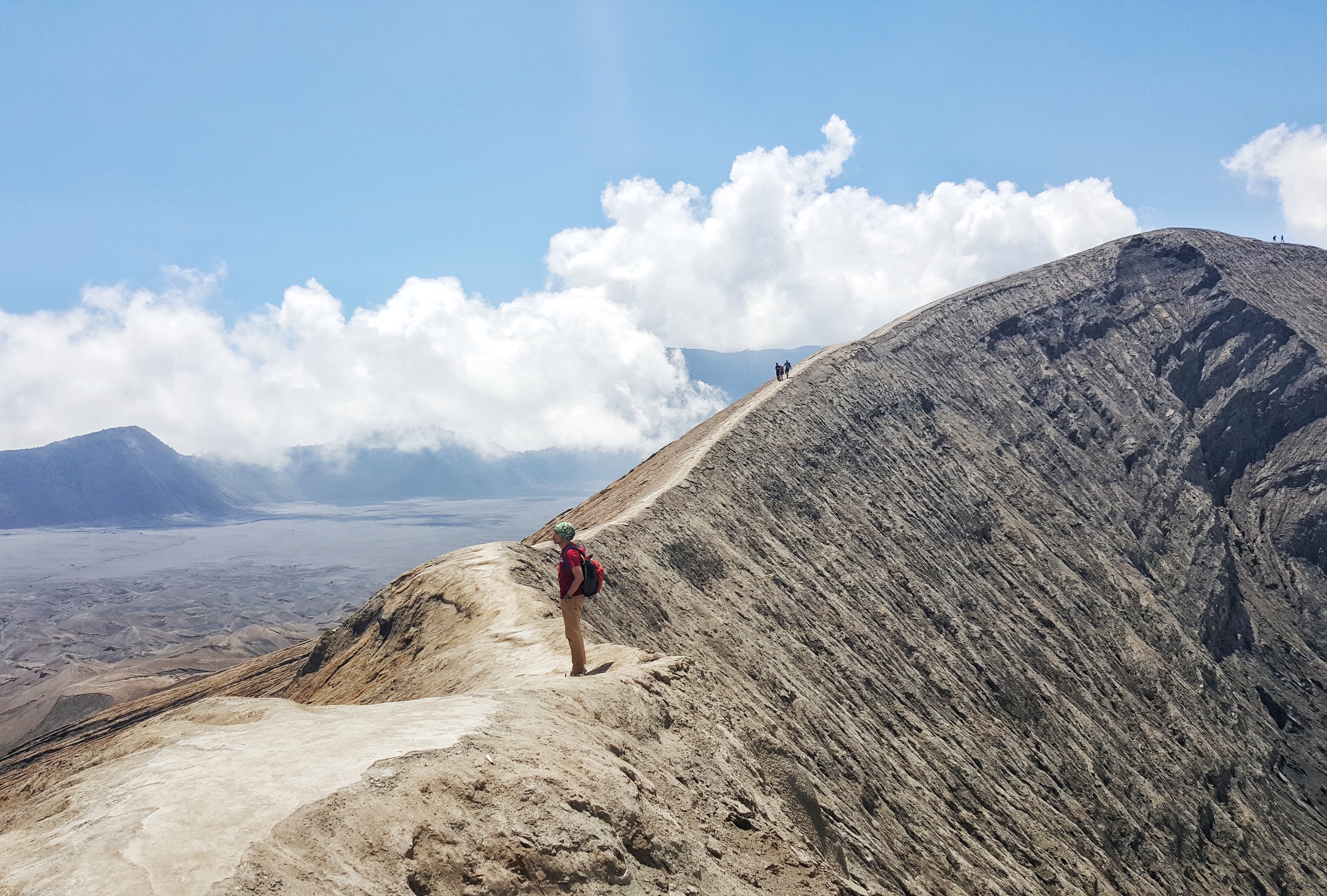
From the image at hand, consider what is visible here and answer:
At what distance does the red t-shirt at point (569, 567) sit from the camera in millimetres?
11320

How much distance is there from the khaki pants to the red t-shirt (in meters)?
0.16

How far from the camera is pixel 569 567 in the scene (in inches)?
446

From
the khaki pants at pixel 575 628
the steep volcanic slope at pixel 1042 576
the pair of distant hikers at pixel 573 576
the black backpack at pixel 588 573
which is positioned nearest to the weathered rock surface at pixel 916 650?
the steep volcanic slope at pixel 1042 576

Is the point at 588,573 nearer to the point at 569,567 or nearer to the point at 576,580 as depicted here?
the point at 576,580

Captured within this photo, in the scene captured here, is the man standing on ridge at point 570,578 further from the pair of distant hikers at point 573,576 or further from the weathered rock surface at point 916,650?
the weathered rock surface at point 916,650

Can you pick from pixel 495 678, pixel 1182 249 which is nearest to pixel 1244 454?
pixel 1182 249

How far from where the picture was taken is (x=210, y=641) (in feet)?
343

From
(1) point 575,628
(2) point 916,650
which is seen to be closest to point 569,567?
(1) point 575,628

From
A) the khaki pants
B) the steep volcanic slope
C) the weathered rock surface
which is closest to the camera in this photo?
the weathered rock surface

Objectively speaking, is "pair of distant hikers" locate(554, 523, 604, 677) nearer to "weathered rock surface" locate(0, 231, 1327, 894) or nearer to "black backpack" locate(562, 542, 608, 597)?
"black backpack" locate(562, 542, 608, 597)

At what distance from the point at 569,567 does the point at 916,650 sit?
97.1 ft

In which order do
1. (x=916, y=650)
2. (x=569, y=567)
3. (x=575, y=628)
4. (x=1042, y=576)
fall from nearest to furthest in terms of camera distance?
(x=569, y=567) < (x=575, y=628) < (x=916, y=650) < (x=1042, y=576)

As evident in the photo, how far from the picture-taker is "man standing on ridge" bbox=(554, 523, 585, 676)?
1133cm

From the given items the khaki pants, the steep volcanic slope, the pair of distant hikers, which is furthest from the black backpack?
the steep volcanic slope
